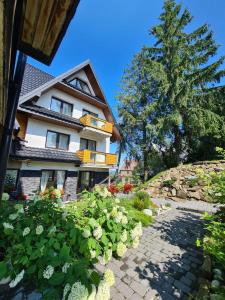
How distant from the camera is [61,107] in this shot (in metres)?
12.4

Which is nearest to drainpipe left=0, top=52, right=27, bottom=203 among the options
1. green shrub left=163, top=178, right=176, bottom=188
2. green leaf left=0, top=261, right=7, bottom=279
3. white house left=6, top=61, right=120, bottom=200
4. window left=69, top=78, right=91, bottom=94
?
green leaf left=0, top=261, right=7, bottom=279

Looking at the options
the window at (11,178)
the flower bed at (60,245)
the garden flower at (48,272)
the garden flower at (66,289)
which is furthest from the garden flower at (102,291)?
the window at (11,178)

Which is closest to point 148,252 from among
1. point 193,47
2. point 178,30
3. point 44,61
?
point 44,61

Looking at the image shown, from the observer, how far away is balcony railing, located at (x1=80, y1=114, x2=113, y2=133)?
12.9m

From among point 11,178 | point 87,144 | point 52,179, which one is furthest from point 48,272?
point 87,144

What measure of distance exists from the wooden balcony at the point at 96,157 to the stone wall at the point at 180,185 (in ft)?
13.3

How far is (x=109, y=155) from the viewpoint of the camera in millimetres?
15008

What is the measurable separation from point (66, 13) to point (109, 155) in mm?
13584

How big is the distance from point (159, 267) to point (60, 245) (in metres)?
2.17

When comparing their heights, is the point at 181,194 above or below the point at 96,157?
below

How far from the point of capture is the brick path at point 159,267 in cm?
271

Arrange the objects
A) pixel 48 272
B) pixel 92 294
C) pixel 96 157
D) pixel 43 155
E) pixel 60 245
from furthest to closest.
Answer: pixel 96 157 → pixel 43 155 → pixel 60 245 → pixel 48 272 → pixel 92 294

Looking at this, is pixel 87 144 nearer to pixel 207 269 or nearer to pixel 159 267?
pixel 159 267

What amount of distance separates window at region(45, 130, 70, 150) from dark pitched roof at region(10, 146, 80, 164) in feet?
1.45
